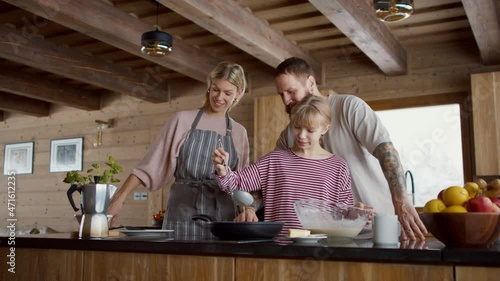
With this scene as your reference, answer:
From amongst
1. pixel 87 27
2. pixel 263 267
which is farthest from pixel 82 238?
pixel 87 27

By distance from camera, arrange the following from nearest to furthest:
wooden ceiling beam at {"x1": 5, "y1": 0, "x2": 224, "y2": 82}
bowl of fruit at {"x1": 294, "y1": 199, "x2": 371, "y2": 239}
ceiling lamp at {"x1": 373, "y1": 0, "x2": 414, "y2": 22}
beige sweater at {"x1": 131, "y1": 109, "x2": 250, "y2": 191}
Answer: bowl of fruit at {"x1": 294, "y1": 199, "x2": 371, "y2": 239} < beige sweater at {"x1": 131, "y1": 109, "x2": 250, "y2": 191} < ceiling lamp at {"x1": 373, "y1": 0, "x2": 414, "y2": 22} < wooden ceiling beam at {"x1": 5, "y1": 0, "x2": 224, "y2": 82}

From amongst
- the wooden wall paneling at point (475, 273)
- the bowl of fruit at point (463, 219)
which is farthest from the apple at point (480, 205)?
the wooden wall paneling at point (475, 273)

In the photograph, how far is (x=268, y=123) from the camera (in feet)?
16.0

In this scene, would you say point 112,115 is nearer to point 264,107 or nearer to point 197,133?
point 264,107

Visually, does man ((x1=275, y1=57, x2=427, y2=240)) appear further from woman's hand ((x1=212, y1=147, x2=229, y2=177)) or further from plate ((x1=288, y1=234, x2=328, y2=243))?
plate ((x1=288, y1=234, x2=328, y2=243))

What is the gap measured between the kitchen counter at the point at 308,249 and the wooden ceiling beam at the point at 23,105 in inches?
210

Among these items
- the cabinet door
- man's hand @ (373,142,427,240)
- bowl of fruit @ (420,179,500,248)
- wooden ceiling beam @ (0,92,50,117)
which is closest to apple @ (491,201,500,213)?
bowl of fruit @ (420,179,500,248)

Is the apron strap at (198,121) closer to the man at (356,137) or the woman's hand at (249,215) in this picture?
the man at (356,137)

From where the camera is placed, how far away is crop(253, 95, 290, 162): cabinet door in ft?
15.9

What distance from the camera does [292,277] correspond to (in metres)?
1.23

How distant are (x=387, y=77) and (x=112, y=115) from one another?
128 inches

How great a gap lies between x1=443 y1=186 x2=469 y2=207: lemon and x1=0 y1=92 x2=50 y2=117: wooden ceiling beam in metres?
6.08

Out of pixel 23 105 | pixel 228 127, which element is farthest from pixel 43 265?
pixel 23 105

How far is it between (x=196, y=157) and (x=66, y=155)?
16.0 feet
